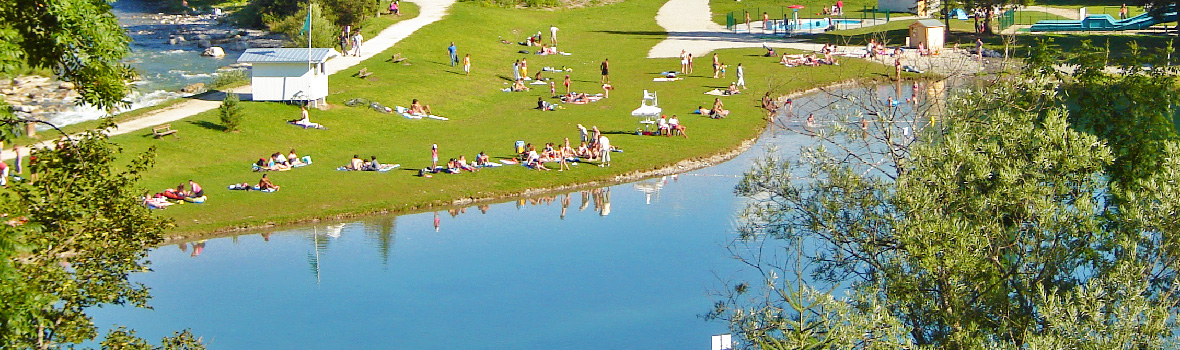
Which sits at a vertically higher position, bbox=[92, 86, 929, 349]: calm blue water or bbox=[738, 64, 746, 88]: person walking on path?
bbox=[738, 64, 746, 88]: person walking on path

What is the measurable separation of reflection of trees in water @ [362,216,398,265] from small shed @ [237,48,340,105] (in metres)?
13.3

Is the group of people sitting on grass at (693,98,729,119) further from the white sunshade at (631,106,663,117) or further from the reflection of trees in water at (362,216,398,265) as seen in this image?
the reflection of trees in water at (362,216,398,265)

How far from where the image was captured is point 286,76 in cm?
5256

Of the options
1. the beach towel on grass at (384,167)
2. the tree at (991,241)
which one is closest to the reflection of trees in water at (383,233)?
the beach towel on grass at (384,167)

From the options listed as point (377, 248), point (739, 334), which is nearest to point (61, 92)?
point (377, 248)

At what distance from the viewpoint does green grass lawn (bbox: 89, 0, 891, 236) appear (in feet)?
138

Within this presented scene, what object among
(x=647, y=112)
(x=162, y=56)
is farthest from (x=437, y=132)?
(x=162, y=56)

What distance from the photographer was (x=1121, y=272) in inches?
701

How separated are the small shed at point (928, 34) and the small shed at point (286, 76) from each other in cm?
3915

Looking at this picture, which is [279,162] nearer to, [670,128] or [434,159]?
[434,159]

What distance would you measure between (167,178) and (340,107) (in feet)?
41.0

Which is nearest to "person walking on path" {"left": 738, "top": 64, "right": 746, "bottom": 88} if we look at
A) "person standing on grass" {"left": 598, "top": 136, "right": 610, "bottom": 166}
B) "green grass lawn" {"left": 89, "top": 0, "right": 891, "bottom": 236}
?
"green grass lawn" {"left": 89, "top": 0, "right": 891, "bottom": 236}

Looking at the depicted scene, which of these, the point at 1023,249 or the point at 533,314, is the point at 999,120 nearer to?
the point at 1023,249

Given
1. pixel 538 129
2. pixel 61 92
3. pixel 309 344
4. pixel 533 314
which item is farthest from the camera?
pixel 61 92
